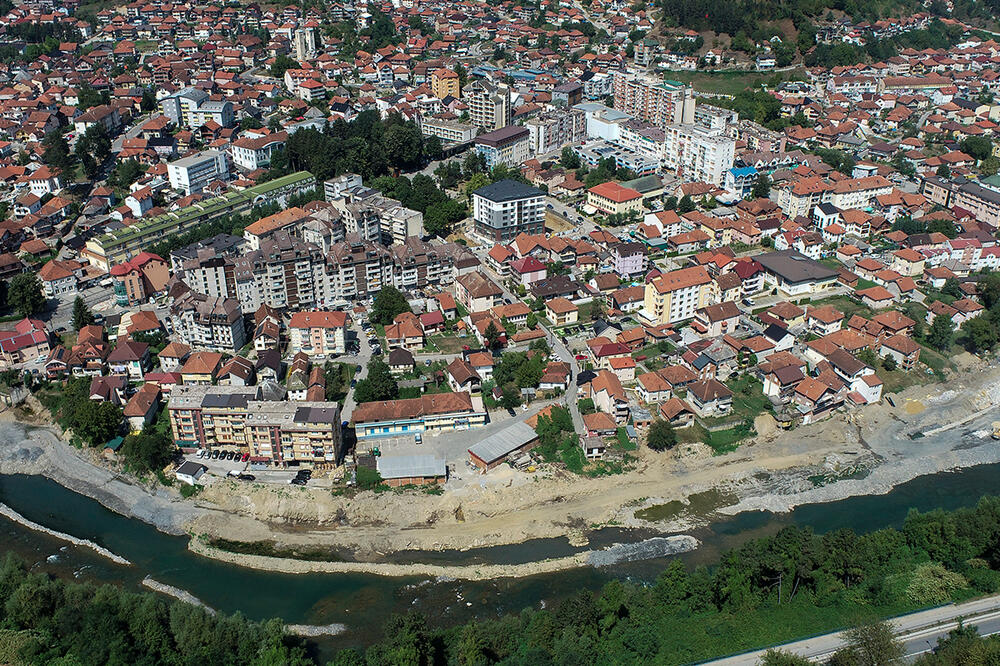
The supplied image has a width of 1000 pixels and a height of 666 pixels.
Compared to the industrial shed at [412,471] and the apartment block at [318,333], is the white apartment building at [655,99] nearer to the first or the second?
the apartment block at [318,333]

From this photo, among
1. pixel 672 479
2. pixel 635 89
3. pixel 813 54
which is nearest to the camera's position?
pixel 672 479

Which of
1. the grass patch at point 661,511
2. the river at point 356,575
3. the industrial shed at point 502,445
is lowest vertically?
the river at point 356,575

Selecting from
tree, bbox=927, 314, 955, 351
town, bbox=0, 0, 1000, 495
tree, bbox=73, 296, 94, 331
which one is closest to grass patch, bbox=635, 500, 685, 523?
town, bbox=0, 0, 1000, 495

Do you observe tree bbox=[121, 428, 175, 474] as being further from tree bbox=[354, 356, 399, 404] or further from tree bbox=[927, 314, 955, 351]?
tree bbox=[927, 314, 955, 351]

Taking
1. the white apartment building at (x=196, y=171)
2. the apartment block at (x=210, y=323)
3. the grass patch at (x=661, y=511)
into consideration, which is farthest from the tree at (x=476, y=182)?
the grass patch at (x=661, y=511)

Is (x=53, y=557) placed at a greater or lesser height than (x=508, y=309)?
lesser

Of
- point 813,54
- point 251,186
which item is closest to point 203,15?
point 251,186

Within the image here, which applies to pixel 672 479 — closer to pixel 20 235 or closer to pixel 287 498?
pixel 287 498
